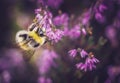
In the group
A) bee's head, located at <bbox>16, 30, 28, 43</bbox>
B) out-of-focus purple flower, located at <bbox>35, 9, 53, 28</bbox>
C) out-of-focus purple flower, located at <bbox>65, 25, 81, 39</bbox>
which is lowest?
bee's head, located at <bbox>16, 30, 28, 43</bbox>

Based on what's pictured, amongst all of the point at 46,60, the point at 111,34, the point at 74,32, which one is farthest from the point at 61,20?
the point at 111,34

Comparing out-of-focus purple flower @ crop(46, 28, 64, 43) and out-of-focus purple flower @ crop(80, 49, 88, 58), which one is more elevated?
out-of-focus purple flower @ crop(46, 28, 64, 43)

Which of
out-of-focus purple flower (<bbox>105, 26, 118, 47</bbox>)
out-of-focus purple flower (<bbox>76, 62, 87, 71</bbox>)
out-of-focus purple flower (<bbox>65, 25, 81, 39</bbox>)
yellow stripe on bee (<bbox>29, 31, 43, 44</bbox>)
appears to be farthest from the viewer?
out-of-focus purple flower (<bbox>105, 26, 118, 47</bbox>)

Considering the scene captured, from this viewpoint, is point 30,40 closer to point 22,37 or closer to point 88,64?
point 22,37

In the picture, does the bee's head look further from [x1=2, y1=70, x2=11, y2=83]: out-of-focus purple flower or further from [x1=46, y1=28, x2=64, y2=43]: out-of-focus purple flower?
[x1=2, y1=70, x2=11, y2=83]: out-of-focus purple flower

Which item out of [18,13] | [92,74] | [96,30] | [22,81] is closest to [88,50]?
[92,74]

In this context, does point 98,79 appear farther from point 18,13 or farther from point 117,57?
point 18,13

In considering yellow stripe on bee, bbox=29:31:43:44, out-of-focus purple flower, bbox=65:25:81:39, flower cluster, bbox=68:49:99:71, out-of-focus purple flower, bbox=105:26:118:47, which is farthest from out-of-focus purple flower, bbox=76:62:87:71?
out-of-focus purple flower, bbox=105:26:118:47
